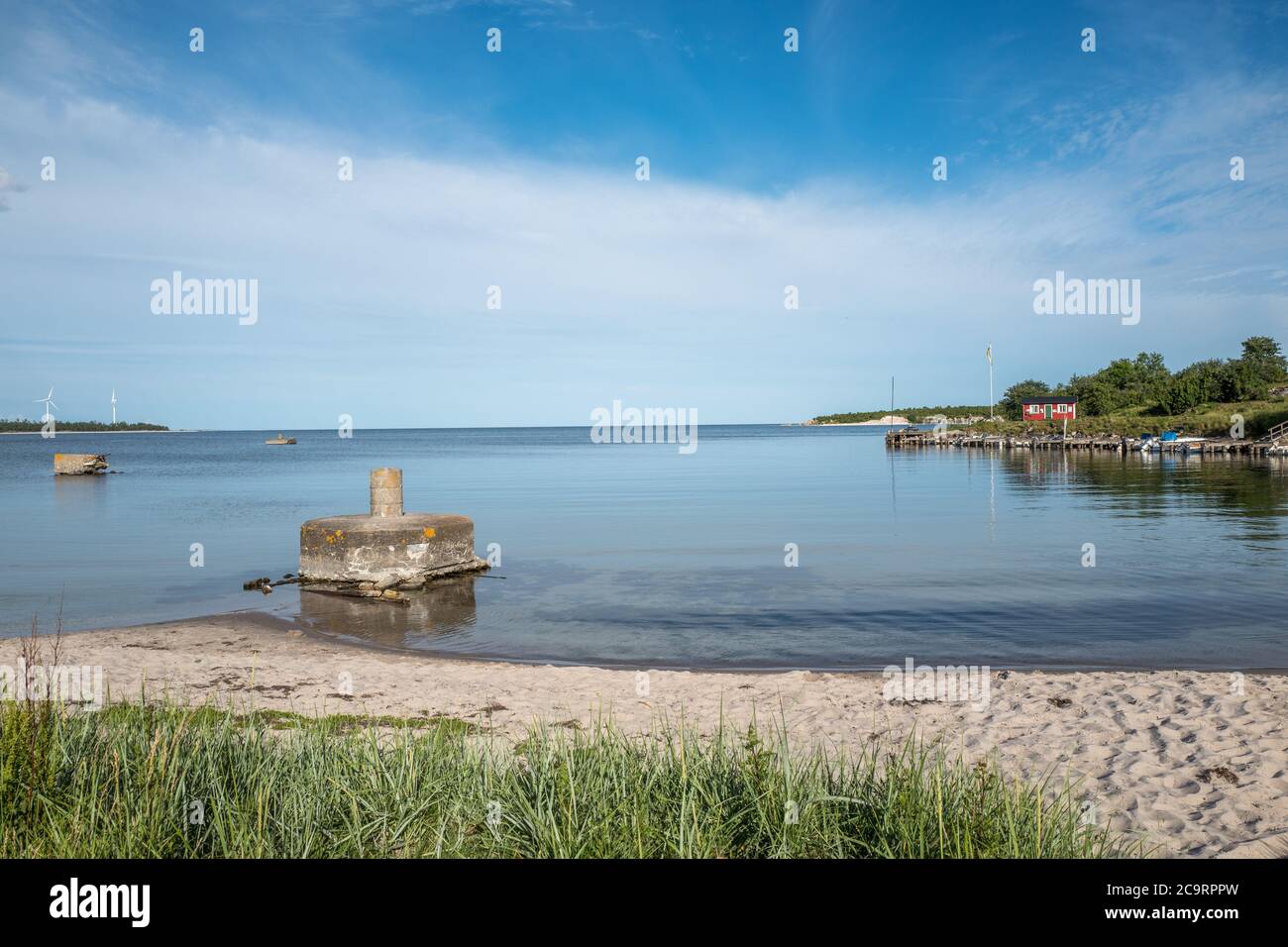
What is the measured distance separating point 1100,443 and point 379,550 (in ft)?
304

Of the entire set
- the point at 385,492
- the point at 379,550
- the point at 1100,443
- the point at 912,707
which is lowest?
the point at 912,707

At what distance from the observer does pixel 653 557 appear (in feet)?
84.4

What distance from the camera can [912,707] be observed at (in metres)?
10.4

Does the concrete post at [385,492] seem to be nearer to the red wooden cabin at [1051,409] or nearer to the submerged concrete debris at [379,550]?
the submerged concrete debris at [379,550]

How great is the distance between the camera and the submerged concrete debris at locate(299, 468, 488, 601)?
20312 mm

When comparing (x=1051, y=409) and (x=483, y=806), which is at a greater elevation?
(x=1051, y=409)

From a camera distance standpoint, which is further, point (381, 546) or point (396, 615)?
point (381, 546)

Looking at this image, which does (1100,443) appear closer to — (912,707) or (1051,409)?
(1051,409)

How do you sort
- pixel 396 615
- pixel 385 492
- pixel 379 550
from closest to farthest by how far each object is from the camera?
pixel 396 615 < pixel 379 550 < pixel 385 492

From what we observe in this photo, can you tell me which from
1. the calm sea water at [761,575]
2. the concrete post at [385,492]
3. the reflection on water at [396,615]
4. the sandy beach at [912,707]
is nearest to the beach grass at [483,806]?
the sandy beach at [912,707]

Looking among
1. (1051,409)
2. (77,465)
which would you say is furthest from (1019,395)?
(77,465)

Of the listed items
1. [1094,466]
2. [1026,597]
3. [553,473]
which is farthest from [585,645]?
[1094,466]

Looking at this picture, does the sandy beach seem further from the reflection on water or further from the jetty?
the jetty
